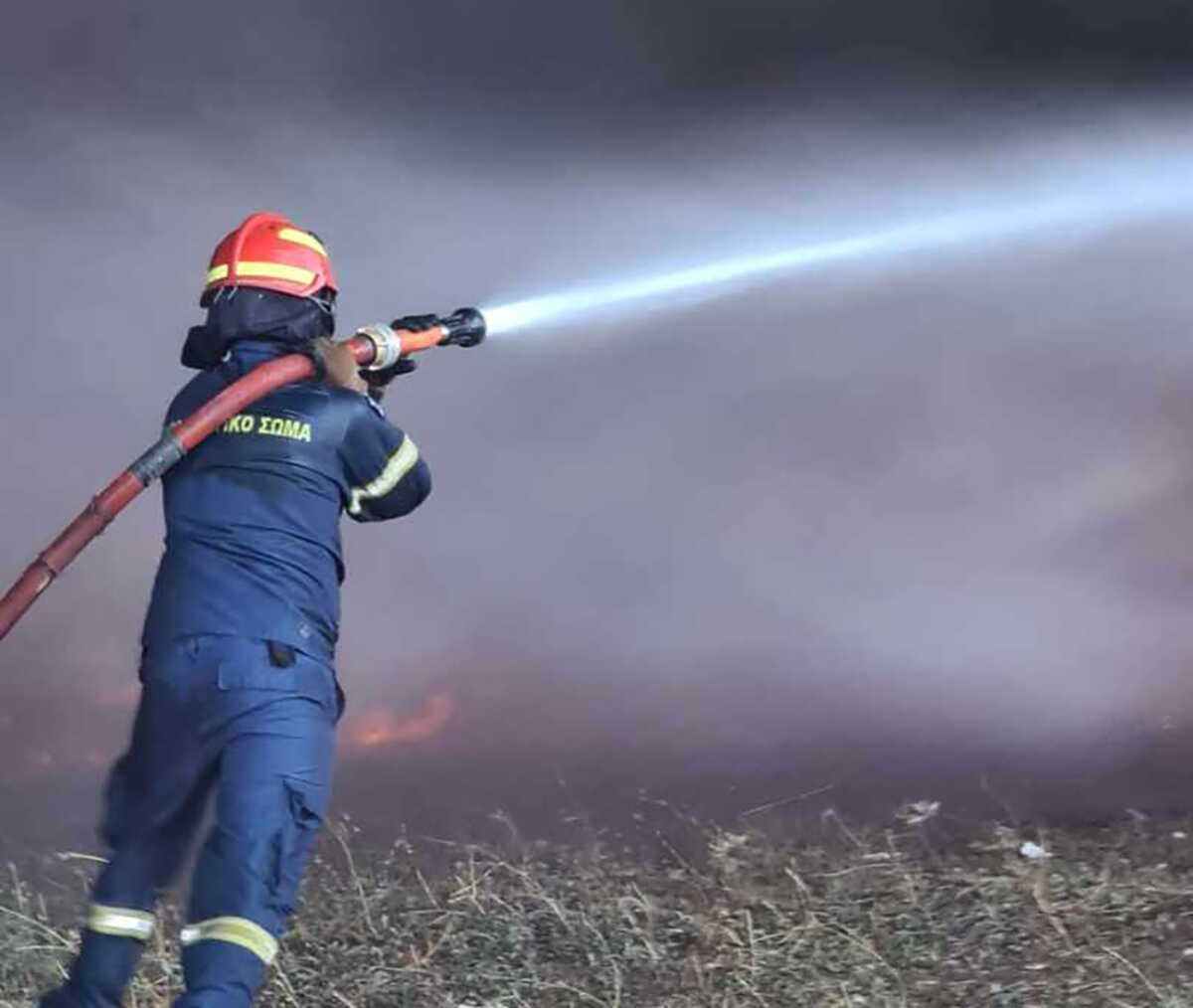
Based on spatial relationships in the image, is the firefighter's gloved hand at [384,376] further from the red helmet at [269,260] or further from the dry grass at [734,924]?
the dry grass at [734,924]

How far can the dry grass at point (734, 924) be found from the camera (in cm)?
686

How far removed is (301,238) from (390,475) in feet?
3.16

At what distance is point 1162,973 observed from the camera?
6.62 metres

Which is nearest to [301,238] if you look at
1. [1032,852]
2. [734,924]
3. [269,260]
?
[269,260]

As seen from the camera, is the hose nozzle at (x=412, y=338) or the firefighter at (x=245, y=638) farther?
the hose nozzle at (x=412, y=338)

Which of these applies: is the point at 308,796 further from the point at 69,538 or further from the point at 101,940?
the point at 69,538

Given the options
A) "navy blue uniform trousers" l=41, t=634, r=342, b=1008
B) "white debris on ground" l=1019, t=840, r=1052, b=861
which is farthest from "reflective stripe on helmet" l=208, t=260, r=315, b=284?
"white debris on ground" l=1019, t=840, r=1052, b=861

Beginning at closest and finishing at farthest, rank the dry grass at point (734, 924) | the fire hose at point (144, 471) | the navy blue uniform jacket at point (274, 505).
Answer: the navy blue uniform jacket at point (274, 505)
the fire hose at point (144, 471)
the dry grass at point (734, 924)

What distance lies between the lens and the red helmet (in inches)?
245

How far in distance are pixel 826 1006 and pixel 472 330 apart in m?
2.97

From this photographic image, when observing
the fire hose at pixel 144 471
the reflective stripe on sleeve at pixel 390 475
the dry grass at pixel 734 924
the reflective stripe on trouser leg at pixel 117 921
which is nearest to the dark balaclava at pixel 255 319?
the fire hose at pixel 144 471

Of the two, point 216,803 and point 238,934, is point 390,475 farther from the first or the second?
point 238,934

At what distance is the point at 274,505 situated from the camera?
19.5ft

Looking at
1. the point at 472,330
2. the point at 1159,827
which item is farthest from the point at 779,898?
the point at 472,330
